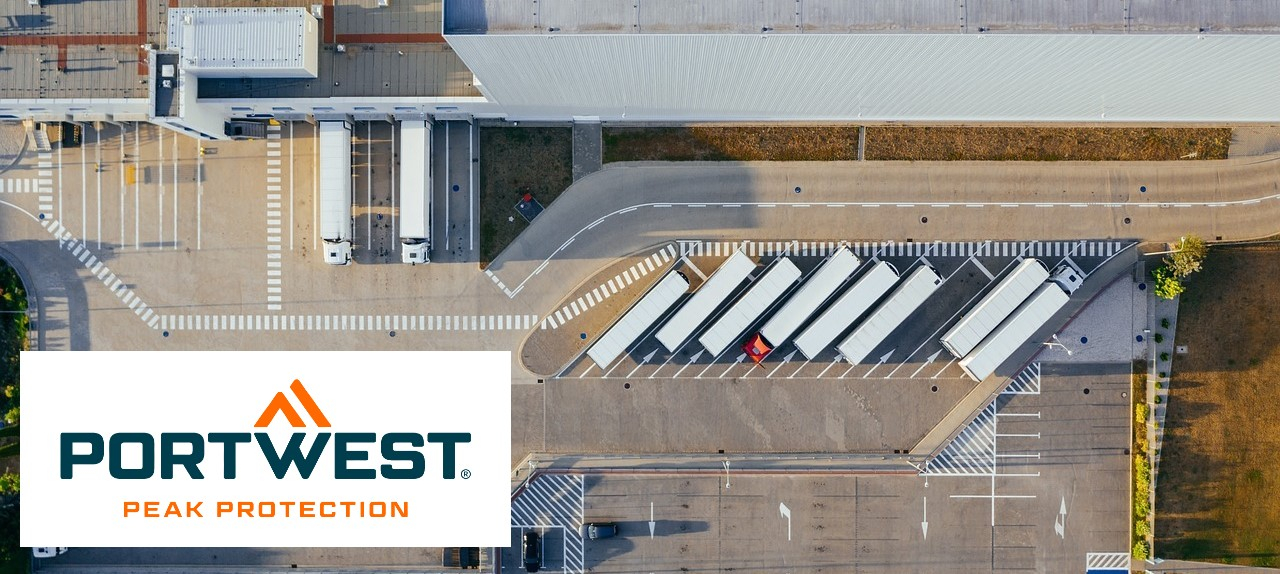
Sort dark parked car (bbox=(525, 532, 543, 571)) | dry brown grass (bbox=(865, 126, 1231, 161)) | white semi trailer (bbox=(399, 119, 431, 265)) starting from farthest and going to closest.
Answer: dark parked car (bbox=(525, 532, 543, 571)) < dry brown grass (bbox=(865, 126, 1231, 161)) < white semi trailer (bbox=(399, 119, 431, 265))

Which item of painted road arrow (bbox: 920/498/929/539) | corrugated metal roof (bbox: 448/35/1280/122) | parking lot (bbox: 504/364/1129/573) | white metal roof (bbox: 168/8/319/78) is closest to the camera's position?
corrugated metal roof (bbox: 448/35/1280/122)

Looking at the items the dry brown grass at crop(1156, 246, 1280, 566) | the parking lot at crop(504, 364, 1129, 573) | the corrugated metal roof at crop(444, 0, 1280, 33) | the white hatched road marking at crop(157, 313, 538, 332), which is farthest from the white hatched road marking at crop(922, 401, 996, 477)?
the white hatched road marking at crop(157, 313, 538, 332)

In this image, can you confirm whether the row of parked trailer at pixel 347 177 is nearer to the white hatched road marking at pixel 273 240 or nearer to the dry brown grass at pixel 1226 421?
the white hatched road marking at pixel 273 240

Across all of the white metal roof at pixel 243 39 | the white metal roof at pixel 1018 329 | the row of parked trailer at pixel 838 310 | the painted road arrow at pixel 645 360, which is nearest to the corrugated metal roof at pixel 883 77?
the row of parked trailer at pixel 838 310

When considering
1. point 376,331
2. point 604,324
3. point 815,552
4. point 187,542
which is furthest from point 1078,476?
point 187,542

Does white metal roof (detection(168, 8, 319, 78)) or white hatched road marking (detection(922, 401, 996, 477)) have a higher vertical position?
white metal roof (detection(168, 8, 319, 78))

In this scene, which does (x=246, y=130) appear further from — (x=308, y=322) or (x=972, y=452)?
(x=972, y=452)

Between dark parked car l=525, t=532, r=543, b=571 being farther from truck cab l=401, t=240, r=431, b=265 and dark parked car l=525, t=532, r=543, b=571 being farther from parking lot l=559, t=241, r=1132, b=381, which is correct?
truck cab l=401, t=240, r=431, b=265

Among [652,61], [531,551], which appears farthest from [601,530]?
[652,61]
